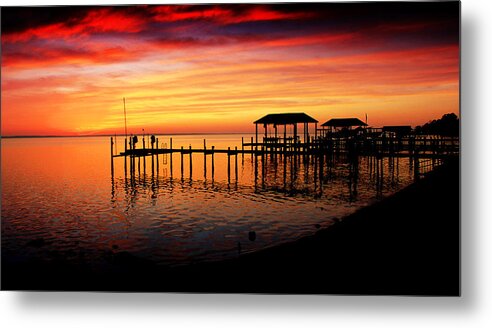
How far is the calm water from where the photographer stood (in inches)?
295

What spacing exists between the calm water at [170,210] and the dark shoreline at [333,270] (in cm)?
77

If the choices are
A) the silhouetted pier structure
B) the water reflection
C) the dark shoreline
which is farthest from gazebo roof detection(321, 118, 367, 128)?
the dark shoreline

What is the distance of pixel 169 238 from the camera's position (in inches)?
320

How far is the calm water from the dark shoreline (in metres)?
0.77

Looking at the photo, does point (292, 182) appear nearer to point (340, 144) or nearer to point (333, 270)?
point (340, 144)

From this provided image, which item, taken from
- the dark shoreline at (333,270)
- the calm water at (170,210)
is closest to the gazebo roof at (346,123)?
the calm water at (170,210)

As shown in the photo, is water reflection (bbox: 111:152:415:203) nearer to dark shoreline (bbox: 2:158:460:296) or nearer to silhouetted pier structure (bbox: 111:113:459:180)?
silhouetted pier structure (bbox: 111:113:459:180)

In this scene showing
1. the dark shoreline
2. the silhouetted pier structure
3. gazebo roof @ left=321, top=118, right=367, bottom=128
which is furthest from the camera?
gazebo roof @ left=321, top=118, right=367, bottom=128

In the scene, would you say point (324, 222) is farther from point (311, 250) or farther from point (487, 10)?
point (487, 10)

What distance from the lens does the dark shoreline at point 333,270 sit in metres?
4.96

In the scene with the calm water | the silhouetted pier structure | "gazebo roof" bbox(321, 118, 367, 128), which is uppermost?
"gazebo roof" bbox(321, 118, 367, 128)

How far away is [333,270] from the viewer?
5.18 meters

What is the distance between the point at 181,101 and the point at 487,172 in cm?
457

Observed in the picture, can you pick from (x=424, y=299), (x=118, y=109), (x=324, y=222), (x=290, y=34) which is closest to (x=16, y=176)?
(x=118, y=109)
